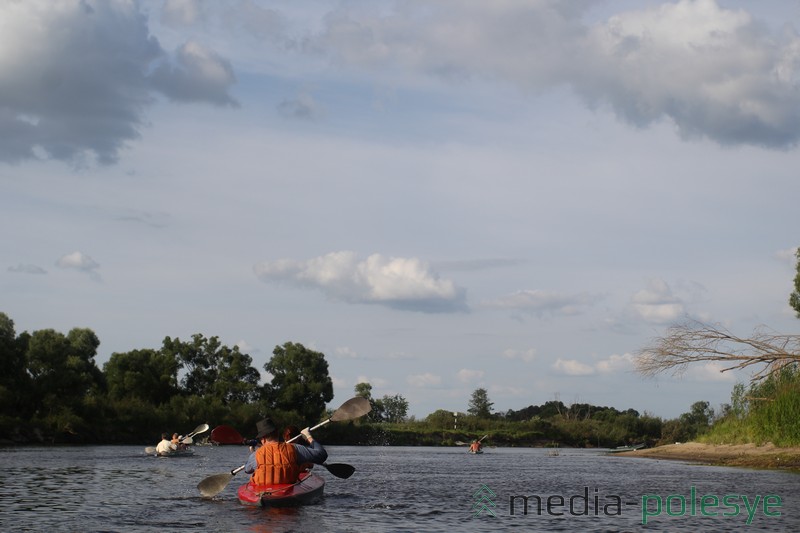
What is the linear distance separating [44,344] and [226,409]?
23.5 m

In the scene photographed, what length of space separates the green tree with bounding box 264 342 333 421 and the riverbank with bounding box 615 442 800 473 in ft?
158

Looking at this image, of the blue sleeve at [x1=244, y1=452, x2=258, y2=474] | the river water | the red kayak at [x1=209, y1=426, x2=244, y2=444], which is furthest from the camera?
the red kayak at [x1=209, y1=426, x2=244, y2=444]

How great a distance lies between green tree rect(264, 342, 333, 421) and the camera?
98812 millimetres

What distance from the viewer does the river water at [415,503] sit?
19.0 meters

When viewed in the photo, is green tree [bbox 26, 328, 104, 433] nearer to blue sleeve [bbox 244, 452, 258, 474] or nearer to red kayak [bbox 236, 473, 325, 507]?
blue sleeve [bbox 244, 452, 258, 474]

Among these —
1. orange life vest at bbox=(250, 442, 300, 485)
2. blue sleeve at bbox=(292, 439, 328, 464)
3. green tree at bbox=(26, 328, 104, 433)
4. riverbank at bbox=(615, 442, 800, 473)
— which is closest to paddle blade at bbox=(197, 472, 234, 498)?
orange life vest at bbox=(250, 442, 300, 485)

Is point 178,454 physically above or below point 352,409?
below

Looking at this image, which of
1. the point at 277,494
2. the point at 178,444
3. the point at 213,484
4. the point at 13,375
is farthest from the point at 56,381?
the point at 277,494

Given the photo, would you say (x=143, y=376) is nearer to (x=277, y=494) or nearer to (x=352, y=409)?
(x=352, y=409)

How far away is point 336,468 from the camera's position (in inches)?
1009

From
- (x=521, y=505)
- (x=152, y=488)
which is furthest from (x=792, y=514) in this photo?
(x=152, y=488)

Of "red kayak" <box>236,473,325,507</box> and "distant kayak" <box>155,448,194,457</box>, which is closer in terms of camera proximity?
"red kayak" <box>236,473,325,507</box>

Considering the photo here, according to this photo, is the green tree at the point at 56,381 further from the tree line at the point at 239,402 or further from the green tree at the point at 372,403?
the green tree at the point at 372,403

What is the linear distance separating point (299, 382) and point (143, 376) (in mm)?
19244
